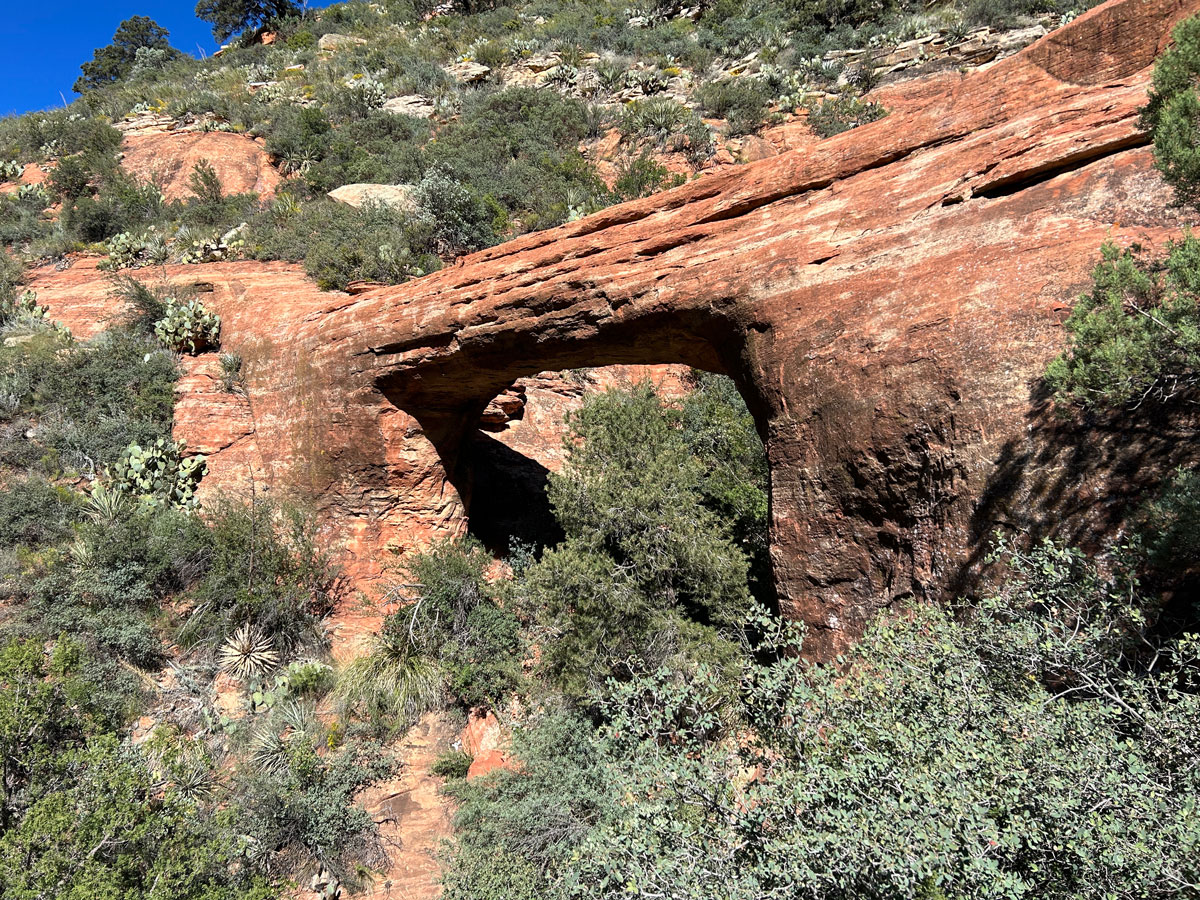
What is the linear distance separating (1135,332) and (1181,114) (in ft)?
3.61

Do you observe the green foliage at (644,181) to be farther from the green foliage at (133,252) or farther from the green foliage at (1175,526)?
the green foliage at (1175,526)

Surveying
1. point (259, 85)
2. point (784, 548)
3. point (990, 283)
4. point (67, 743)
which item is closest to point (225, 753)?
point (67, 743)

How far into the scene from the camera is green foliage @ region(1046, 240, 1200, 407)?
2.88m

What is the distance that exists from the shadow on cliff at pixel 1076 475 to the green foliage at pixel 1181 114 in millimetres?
1172

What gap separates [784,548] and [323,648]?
5.84 metres

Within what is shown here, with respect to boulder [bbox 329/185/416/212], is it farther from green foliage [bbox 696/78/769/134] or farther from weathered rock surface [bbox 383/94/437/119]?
green foliage [bbox 696/78/769/134]

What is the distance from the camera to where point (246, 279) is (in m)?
11.1

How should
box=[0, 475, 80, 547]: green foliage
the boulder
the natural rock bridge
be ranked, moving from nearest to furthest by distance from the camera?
the natural rock bridge → box=[0, 475, 80, 547]: green foliage → the boulder

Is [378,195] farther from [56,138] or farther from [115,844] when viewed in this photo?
[56,138]

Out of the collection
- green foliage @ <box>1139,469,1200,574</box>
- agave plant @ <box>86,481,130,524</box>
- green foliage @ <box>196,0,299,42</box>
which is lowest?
green foliage @ <box>1139,469,1200,574</box>

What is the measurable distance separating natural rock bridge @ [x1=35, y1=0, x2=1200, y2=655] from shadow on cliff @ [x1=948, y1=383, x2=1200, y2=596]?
12 millimetres

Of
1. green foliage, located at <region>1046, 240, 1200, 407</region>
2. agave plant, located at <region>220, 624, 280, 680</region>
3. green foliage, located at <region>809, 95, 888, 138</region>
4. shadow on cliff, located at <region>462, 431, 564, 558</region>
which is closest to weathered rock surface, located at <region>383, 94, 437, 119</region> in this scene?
green foliage, located at <region>809, 95, 888, 138</region>

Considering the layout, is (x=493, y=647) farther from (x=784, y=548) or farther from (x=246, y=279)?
(x=246, y=279)

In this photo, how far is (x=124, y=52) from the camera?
3662cm
